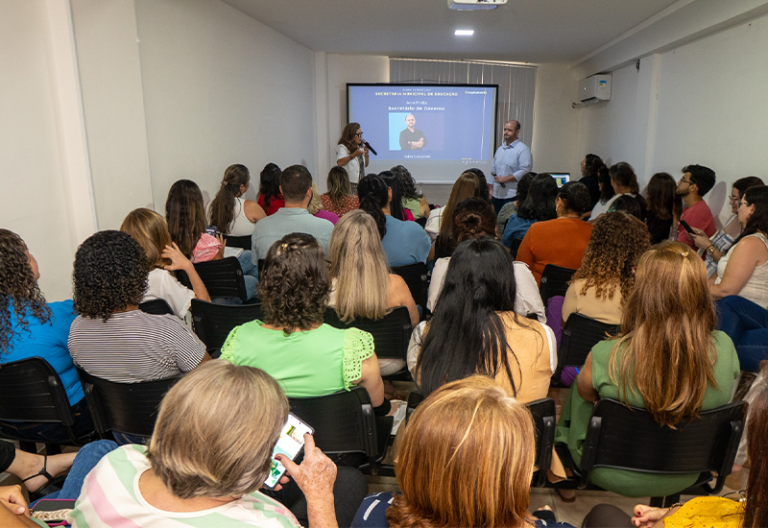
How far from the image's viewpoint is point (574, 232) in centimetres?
342

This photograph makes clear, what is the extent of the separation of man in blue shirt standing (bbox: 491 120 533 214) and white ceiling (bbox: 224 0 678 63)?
48.6 inches

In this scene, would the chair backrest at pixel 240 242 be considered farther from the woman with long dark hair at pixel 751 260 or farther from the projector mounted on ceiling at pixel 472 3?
the woman with long dark hair at pixel 751 260

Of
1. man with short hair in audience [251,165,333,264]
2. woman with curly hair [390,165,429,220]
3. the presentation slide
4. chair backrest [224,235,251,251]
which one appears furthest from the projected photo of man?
man with short hair in audience [251,165,333,264]

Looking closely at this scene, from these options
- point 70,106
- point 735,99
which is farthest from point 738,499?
point 735,99

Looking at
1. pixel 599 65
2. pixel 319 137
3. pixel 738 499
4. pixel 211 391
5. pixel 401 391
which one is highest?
pixel 599 65

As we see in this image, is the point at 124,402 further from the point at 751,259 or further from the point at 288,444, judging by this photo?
the point at 751,259

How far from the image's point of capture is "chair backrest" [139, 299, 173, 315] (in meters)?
2.41

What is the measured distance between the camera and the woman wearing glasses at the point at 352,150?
7.57m

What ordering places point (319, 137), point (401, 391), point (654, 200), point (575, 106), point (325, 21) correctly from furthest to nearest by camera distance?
point (575, 106), point (319, 137), point (325, 21), point (654, 200), point (401, 391)

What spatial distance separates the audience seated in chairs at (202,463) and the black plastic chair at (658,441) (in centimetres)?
105

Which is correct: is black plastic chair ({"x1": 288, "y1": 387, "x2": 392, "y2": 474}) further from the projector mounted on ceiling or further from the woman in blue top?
the projector mounted on ceiling

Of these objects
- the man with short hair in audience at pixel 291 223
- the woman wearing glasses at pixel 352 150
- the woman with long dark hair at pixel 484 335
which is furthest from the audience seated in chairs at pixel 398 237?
the woman wearing glasses at pixel 352 150

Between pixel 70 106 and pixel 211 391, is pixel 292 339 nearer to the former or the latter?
pixel 211 391

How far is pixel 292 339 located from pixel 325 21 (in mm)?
5416
